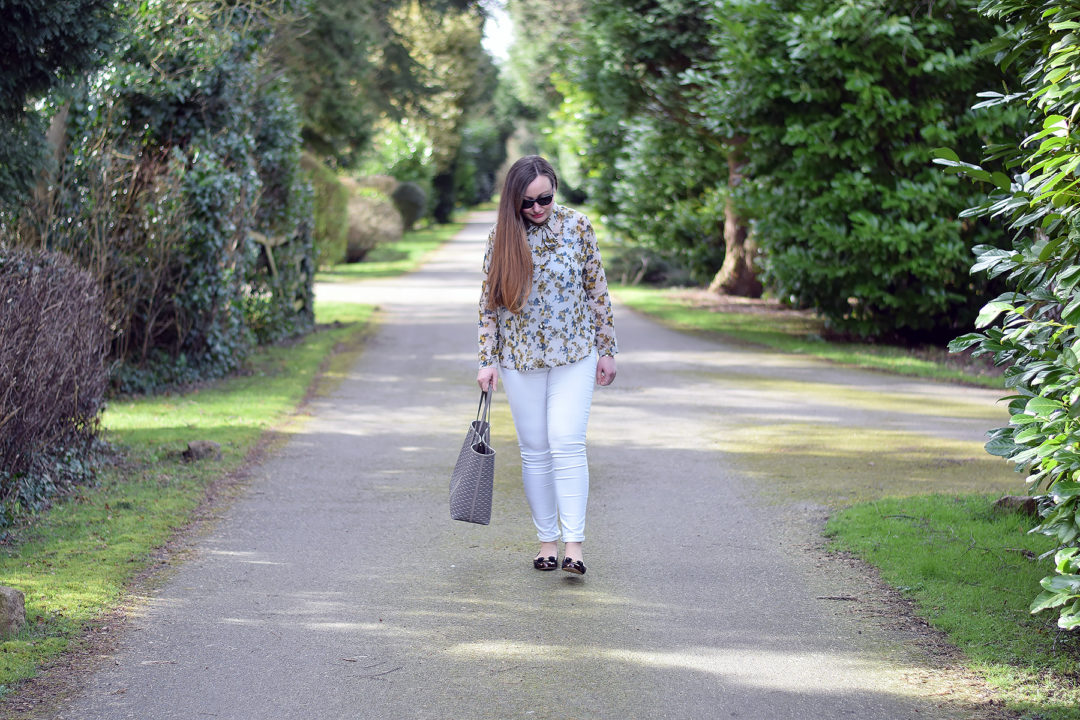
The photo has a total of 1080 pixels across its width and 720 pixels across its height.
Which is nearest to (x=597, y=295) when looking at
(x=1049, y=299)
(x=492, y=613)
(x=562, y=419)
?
(x=562, y=419)

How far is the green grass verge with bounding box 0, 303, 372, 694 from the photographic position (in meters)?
4.77

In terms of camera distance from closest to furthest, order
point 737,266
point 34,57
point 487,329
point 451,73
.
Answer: point 487,329 < point 34,57 < point 737,266 < point 451,73

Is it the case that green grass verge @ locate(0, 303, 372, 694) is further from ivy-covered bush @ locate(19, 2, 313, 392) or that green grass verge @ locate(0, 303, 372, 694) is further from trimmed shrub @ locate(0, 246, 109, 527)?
ivy-covered bush @ locate(19, 2, 313, 392)

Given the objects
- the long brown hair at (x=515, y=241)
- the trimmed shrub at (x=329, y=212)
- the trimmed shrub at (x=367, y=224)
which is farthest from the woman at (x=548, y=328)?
the trimmed shrub at (x=367, y=224)

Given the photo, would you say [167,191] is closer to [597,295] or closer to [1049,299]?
[597,295]

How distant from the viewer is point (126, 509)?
6.69m

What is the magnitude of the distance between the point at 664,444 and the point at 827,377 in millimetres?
4492

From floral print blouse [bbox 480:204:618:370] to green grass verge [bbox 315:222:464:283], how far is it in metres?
21.1

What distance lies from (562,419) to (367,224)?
26771 mm

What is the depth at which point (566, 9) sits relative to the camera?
99.3 ft

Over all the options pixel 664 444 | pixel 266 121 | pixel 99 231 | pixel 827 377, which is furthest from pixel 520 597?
pixel 266 121

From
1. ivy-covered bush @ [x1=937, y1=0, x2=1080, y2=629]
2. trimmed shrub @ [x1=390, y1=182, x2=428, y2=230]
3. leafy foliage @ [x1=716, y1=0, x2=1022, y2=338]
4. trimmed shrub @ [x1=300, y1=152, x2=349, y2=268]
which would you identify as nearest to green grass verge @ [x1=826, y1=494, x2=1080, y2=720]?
ivy-covered bush @ [x1=937, y1=0, x2=1080, y2=629]

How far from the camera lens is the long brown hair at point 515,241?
5211 mm

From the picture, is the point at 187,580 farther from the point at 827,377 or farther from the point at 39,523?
the point at 827,377
